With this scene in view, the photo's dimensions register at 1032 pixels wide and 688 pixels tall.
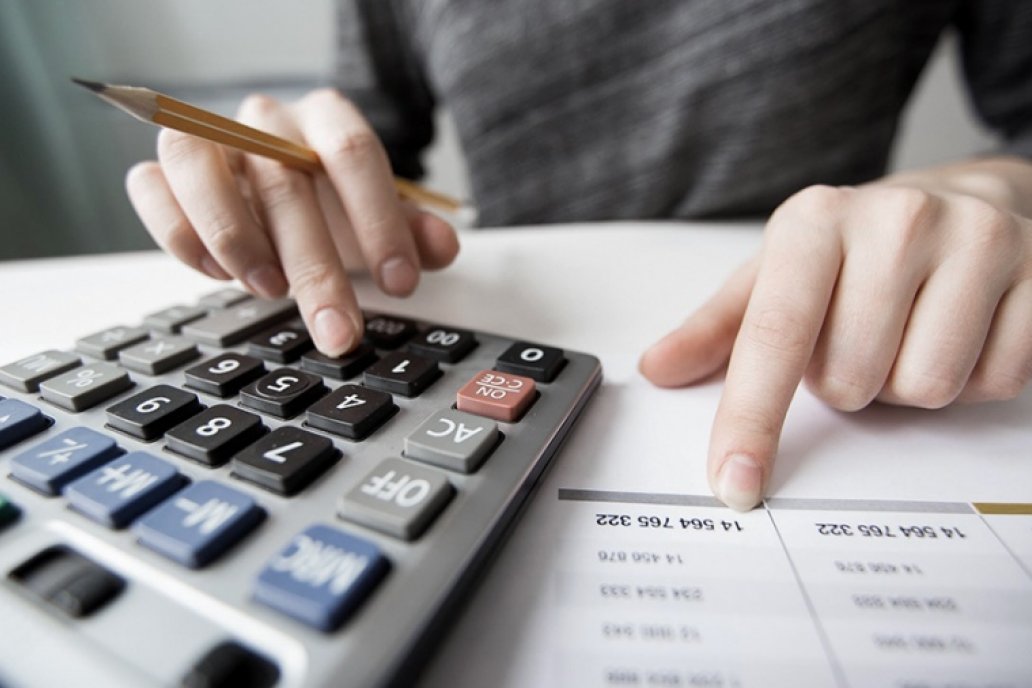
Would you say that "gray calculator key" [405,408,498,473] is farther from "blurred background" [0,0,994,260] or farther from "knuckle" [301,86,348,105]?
"blurred background" [0,0,994,260]

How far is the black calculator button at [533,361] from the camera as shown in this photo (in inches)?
9.5

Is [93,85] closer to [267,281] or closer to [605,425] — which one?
[267,281]

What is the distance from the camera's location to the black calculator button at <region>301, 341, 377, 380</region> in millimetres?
245

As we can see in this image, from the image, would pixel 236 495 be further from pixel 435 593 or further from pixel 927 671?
pixel 927 671

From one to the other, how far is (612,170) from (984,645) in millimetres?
511

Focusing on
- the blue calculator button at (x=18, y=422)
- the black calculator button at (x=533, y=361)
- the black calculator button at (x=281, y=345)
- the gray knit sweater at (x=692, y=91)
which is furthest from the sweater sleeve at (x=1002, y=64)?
the blue calculator button at (x=18, y=422)

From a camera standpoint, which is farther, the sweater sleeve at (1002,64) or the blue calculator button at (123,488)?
the sweater sleeve at (1002,64)

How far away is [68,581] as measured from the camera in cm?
14

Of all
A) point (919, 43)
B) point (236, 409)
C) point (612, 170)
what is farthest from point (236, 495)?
point (919, 43)

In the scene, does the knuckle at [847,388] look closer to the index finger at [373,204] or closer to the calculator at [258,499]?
the calculator at [258,499]

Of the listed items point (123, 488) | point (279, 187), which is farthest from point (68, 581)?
point (279, 187)

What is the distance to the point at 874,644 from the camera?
0.47ft

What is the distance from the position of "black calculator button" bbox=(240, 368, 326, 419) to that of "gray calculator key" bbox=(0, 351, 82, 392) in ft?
0.32

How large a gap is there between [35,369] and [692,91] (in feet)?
1.76
